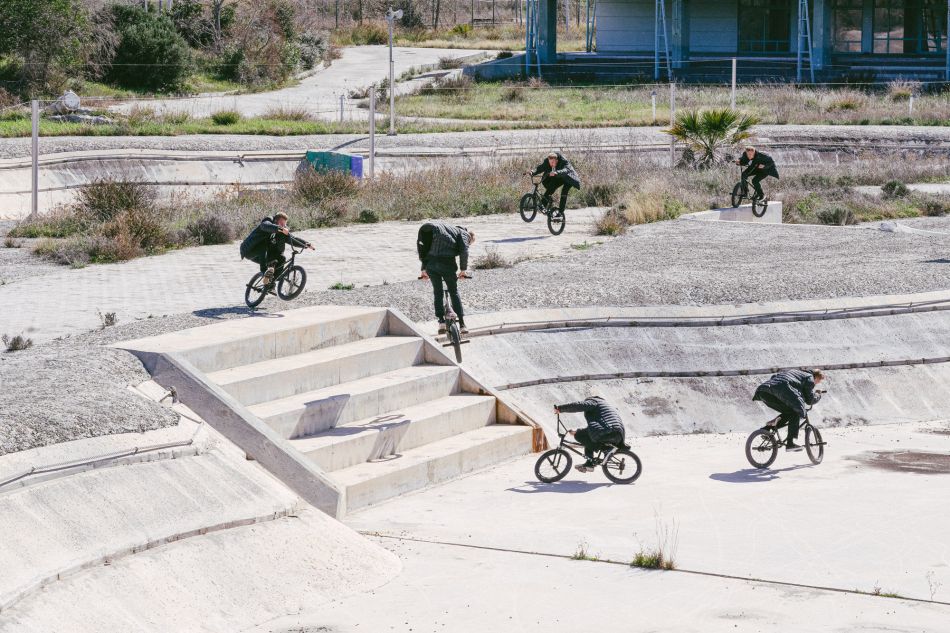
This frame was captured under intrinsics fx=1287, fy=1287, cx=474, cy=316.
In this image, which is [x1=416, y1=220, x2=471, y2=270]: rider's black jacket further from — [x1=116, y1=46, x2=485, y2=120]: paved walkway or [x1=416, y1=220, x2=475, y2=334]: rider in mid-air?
[x1=116, y1=46, x2=485, y2=120]: paved walkway

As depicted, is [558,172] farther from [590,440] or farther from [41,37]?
[41,37]

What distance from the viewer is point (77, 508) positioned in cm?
854

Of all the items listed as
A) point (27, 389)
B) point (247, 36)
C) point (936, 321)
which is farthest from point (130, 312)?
point (247, 36)

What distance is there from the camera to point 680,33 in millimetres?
53062

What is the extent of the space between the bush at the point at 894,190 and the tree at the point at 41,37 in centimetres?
2434

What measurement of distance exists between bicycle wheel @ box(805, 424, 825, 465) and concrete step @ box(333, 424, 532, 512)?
8.98ft

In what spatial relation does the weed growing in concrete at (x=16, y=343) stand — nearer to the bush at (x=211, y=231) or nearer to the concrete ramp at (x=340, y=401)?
the concrete ramp at (x=340, y=401)

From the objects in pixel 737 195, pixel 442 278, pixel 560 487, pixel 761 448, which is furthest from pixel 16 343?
pixel 737 195

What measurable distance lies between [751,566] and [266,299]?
7869 millimetres

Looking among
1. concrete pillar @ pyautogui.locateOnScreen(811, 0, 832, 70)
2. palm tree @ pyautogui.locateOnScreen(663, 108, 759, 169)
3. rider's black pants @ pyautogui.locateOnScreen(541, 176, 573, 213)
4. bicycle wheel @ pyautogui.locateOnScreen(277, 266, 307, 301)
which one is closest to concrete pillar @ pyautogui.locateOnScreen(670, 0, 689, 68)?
concrete pillar @ pyautogui.locateOnScreen(811, 0, 832, 70)

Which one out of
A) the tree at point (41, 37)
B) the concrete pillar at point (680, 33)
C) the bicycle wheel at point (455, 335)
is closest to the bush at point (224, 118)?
the tree at point (41, 37)

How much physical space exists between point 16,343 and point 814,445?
7931mm

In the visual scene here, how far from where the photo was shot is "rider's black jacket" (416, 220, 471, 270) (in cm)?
1323

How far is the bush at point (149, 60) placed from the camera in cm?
4391
